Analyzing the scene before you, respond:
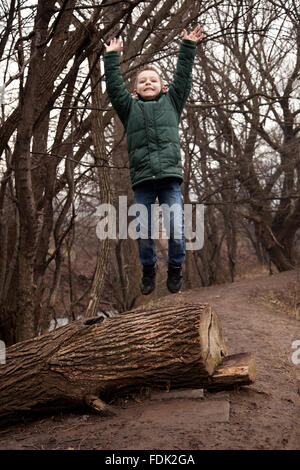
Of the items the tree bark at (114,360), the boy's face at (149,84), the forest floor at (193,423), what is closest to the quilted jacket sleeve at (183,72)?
the boy's face at (149,84)

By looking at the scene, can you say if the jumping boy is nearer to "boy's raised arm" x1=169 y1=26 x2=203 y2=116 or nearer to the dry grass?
"boy's raised arm" x1=169 y1=26 x2=203 y2=116

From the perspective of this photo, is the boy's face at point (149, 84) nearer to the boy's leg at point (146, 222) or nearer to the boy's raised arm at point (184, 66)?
the boy's raised arm at point (184, 66)

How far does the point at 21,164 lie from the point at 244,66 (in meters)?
8.33

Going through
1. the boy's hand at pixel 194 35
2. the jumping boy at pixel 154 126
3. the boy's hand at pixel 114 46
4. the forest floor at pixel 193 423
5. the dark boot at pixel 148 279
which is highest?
the boy's hand at pixel 194 35

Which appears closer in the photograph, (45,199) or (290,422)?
(290,422)

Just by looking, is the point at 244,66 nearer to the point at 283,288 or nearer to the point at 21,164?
the point at 283,288

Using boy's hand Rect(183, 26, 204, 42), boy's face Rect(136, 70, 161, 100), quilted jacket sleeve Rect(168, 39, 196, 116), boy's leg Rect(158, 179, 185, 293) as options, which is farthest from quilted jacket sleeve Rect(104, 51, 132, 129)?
boy's leg Rect(158, 179, 185, 293)

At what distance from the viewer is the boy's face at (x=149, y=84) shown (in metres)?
3.64

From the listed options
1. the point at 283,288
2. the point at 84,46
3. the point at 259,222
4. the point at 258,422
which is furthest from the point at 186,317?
the point at 259,222

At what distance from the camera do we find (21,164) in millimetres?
3895

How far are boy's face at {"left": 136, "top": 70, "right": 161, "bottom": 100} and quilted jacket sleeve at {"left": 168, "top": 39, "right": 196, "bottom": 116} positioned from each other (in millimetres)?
123

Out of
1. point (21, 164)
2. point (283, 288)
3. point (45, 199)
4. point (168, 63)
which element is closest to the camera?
point (21, 164)

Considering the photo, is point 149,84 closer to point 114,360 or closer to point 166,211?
point 166,211

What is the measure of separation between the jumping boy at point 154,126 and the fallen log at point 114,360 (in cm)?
61
